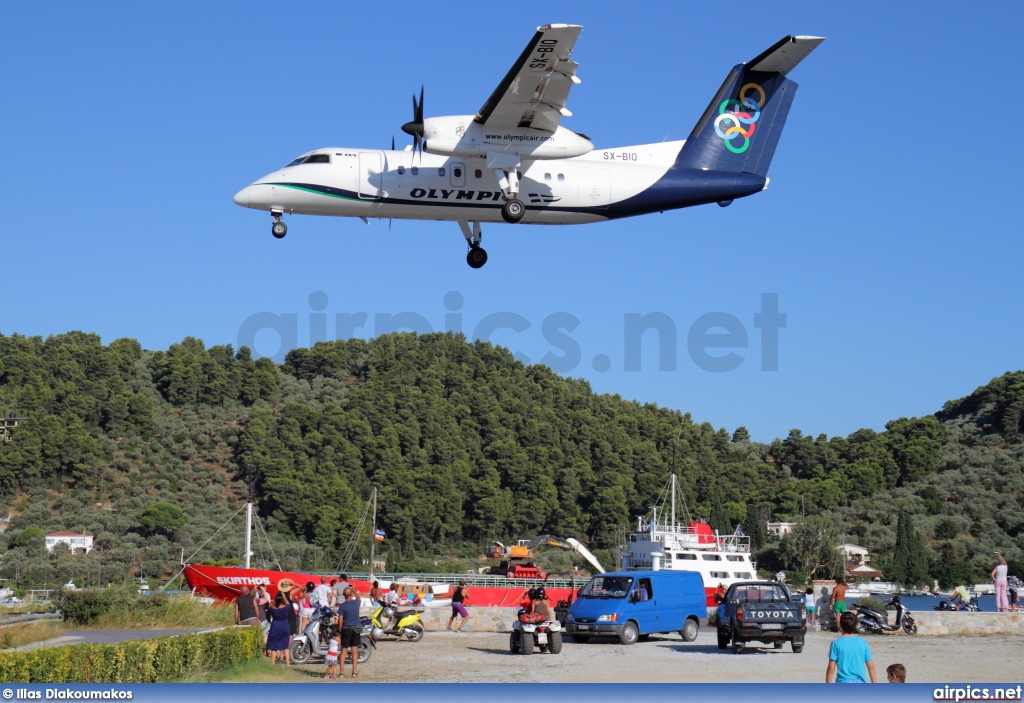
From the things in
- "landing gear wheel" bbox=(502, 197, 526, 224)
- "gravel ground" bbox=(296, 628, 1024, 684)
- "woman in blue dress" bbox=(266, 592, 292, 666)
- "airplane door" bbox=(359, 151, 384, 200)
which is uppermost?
"airplane door" bbox=(359, 151, 384, 200)

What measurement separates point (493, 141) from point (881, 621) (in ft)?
42.5

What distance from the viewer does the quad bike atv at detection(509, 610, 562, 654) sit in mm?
20062

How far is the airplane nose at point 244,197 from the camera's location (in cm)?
2428

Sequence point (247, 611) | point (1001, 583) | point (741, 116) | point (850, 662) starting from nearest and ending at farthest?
point (850, 662) → point (247, 611) → point (1001, 583) → point (741, 116)

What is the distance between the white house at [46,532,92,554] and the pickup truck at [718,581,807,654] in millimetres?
75440

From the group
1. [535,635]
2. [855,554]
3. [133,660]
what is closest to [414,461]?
[855,554]

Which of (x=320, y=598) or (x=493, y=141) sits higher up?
(x=493, y=141)

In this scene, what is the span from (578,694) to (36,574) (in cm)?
7519

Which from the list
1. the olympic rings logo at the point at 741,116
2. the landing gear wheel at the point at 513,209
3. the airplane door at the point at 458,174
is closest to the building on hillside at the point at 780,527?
the olympic rings logo at the point at 741,116

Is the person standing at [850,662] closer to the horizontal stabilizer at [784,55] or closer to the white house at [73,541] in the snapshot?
the horizontal stabilizer at [784,55]

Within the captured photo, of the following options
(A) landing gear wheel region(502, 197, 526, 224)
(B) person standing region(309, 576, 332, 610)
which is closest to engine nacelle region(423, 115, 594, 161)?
(A) landing gear wheel region(502, 197, 526, 224)

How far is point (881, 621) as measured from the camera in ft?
79.3

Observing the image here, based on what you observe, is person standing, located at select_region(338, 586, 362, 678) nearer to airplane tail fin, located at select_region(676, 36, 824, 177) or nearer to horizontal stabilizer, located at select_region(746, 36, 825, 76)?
airplane tail fin, located at select_region(676, 36, 824, 177)

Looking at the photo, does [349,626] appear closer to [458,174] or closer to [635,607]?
[635,607]
